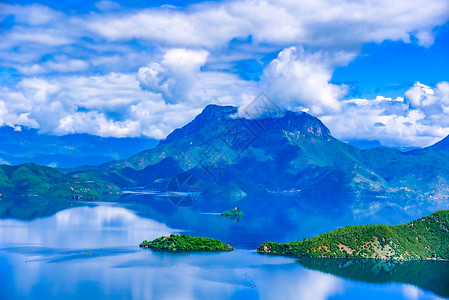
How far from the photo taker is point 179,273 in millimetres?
78125

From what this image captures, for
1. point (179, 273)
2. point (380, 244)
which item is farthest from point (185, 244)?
point (380, 244)

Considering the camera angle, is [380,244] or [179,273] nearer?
[179,273]

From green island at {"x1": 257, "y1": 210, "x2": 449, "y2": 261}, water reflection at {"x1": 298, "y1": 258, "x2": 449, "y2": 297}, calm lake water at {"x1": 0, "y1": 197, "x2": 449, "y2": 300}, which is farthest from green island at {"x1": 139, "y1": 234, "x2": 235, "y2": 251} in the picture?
water reflection at {"x1": 298, "y1": 258, "x2": 449, "y2": 297}

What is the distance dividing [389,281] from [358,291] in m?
10.0

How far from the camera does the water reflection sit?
7825cm

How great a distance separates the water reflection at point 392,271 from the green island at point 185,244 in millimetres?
19346

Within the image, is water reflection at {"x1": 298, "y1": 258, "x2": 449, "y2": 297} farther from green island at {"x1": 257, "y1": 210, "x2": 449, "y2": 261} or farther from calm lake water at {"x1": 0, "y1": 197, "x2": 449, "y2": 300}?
green island at {"x1": 257, "y1": 210, "x2": 449, "y2": 261}

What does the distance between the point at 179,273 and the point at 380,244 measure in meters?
44.8

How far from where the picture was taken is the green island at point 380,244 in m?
94.0

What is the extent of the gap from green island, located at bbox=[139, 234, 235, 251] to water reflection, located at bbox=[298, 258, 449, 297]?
19346 mm

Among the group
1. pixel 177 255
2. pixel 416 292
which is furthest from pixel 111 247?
pixel 416 292

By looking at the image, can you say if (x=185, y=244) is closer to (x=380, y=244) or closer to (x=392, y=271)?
(x=380, y=244)

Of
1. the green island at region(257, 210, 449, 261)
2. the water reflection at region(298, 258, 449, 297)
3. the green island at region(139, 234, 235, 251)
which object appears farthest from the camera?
the green island at region(139, 234, 235, 251)

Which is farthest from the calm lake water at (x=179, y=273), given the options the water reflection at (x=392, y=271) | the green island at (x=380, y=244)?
the green island at (x=380, y=244)
